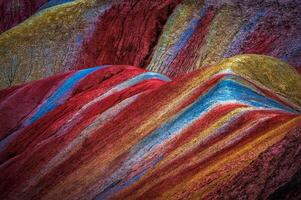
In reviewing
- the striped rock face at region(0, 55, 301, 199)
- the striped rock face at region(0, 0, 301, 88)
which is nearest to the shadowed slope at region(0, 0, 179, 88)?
the striped rock face at region(0, 0, 301, 88)

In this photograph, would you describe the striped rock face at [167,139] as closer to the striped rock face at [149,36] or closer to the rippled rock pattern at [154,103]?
the rippled rock pattern at [154,103]

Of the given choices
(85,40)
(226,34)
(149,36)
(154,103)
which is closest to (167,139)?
(154,103)

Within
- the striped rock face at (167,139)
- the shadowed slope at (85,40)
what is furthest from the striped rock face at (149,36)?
the striped rock face at (167,139)

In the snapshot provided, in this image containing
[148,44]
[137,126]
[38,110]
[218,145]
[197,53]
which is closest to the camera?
[218,145]

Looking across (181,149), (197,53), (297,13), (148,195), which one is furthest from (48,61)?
(148,195)

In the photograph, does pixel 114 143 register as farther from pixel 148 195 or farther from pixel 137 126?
pixel 148 195

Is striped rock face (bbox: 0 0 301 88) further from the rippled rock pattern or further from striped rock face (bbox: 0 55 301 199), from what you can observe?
striped rock face (bbox: 0 55 301 199)

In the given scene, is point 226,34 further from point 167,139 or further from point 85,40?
point 167,139
